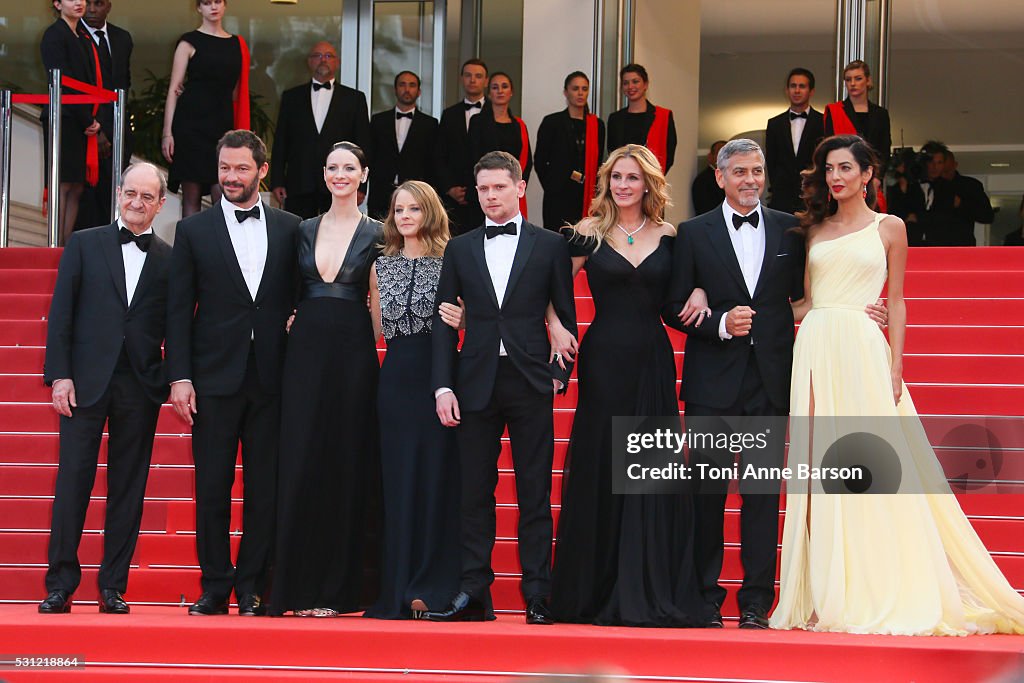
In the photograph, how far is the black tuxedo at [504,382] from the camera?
5.08 meters

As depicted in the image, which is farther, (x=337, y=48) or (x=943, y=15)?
(x=943, y=15)

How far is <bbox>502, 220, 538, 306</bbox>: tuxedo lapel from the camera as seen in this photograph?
5133mm

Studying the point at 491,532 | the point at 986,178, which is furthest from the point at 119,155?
the point at 986,178

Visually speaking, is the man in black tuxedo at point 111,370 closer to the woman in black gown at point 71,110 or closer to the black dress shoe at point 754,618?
the black dress shoe at point 754,618

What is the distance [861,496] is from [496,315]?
1.52 meters

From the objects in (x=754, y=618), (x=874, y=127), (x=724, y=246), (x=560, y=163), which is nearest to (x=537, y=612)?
(x=754, y=618)

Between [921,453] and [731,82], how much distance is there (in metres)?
12.0

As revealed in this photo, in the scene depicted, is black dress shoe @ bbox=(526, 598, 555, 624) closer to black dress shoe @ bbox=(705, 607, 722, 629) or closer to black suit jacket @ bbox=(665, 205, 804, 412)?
black dress shoe @ bbox=(705, 607, 722, 629)

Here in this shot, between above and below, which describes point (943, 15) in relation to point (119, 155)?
above

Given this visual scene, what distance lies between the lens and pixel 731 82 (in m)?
16.6

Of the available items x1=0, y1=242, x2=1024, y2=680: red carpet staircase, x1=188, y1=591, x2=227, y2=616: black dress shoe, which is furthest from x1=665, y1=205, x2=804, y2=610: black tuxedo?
x1=188, y1=591, x2=227, y2=616: black dress shoe

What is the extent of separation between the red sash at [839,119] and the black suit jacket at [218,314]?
20.1 ft

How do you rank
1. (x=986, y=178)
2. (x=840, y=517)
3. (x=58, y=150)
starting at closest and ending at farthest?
(x=840, y=517) → (x=58, y=150) → (x=986, y=178)

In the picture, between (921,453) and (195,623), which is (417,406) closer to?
(195,623)
